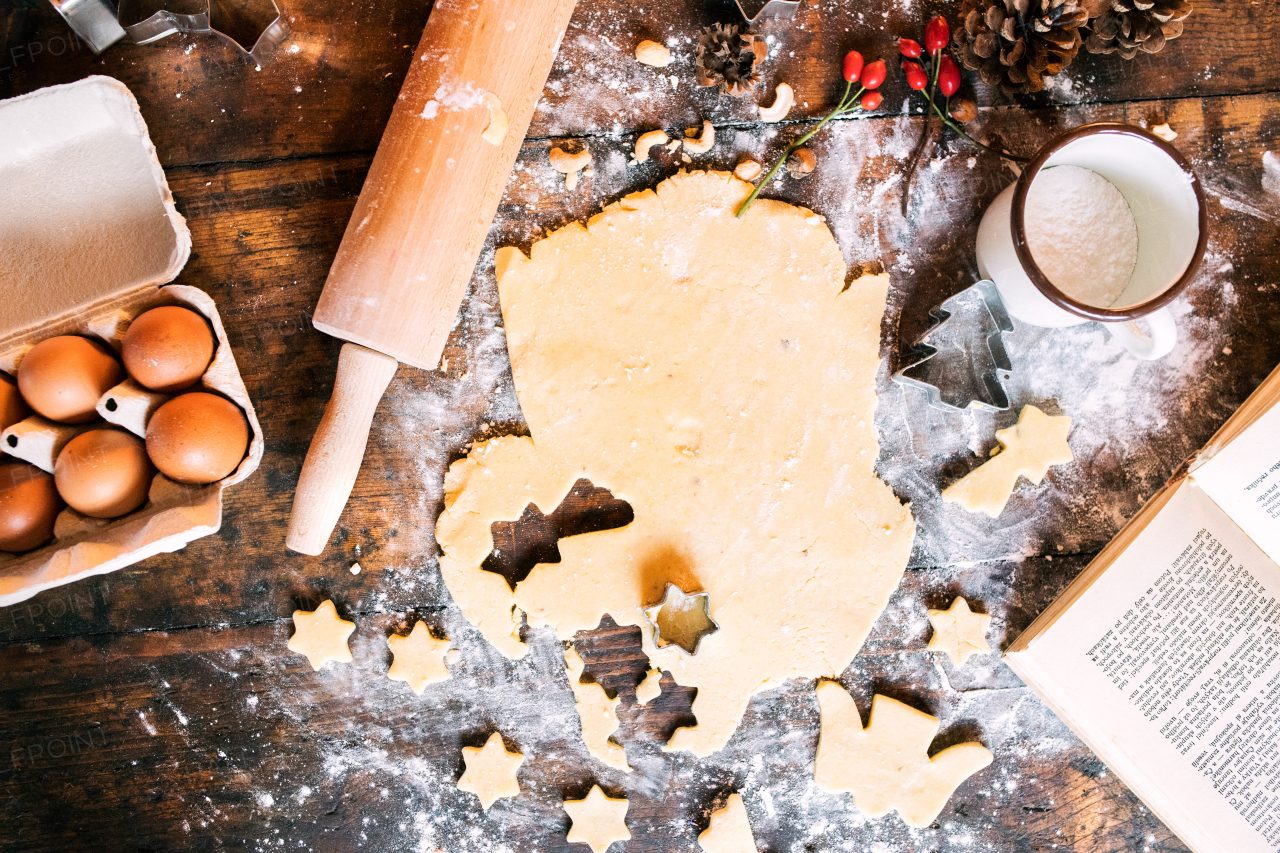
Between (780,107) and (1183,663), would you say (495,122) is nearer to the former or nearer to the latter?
(780,107)

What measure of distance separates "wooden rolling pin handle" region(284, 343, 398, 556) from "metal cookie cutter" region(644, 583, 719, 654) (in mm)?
459

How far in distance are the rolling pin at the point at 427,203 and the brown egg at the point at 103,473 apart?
19 cm

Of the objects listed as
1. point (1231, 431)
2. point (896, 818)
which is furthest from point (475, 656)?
point (1231, 431)

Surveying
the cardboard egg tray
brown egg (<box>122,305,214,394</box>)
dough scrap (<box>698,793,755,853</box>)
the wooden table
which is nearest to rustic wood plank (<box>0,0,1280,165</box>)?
the wooden table

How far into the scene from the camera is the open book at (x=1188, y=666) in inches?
39.8

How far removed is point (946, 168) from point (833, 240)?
0.68 ft

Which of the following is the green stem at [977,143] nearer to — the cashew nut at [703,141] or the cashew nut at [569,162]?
the cashew nut at [703,141]

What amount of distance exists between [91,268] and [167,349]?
0.70ft

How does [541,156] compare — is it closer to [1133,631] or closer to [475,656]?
[475,656]

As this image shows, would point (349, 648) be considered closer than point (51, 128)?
No

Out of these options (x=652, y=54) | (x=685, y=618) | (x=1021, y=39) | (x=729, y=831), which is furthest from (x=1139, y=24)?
(x=729, y=831)

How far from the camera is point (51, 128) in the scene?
2.89 ft

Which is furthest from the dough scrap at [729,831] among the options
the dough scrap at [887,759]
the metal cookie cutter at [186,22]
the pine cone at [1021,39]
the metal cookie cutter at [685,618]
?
the metal cookie cutter at [186,22]

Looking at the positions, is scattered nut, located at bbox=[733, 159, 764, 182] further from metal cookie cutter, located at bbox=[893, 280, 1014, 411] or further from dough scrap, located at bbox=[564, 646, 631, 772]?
dough scrap, located at bbox=[564, 646, 631, 772]
